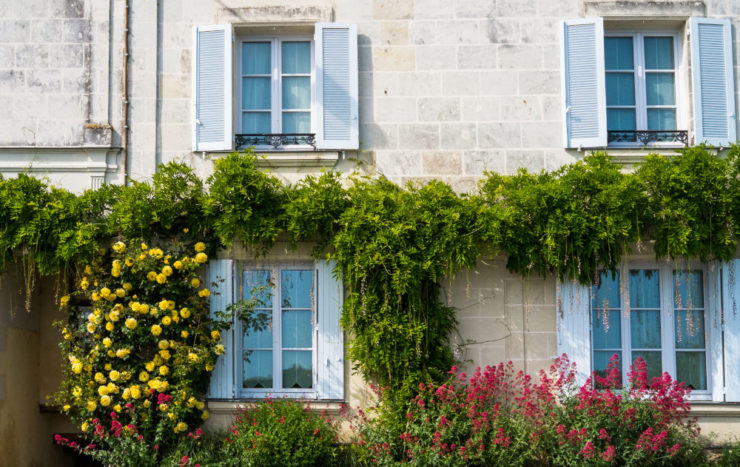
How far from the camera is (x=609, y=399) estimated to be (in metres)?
6.80

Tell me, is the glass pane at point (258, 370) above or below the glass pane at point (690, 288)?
below

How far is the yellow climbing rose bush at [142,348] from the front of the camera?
23.2 ft

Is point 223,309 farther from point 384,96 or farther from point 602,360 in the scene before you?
point 602,360

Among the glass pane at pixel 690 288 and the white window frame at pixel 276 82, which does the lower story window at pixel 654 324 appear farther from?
the white window frame at pixel 276 82

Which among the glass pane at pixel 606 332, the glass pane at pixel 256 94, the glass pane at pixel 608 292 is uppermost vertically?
the glass pane at pixel 256 94

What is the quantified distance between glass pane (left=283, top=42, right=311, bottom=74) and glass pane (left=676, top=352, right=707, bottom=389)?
505 centimetres

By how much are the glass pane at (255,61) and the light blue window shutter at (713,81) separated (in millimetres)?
4579

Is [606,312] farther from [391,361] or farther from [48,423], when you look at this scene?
[48,423]

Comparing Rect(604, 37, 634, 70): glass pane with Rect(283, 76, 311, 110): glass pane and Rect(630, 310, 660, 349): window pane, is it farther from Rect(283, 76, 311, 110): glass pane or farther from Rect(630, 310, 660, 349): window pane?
Rect(283, 76, 311, 110): glass pane

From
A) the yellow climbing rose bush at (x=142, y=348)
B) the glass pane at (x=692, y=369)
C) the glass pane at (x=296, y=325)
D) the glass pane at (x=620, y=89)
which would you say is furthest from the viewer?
the glass pane at (x=620, y=89)

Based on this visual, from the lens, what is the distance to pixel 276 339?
303 inches

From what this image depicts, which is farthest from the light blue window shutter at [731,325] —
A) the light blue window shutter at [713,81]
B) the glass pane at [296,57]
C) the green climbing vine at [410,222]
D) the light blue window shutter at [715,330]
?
the glass pane at [296,57]

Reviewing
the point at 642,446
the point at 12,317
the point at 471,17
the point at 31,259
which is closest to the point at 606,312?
the point at 642,446

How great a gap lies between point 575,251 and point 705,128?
6.56ft
